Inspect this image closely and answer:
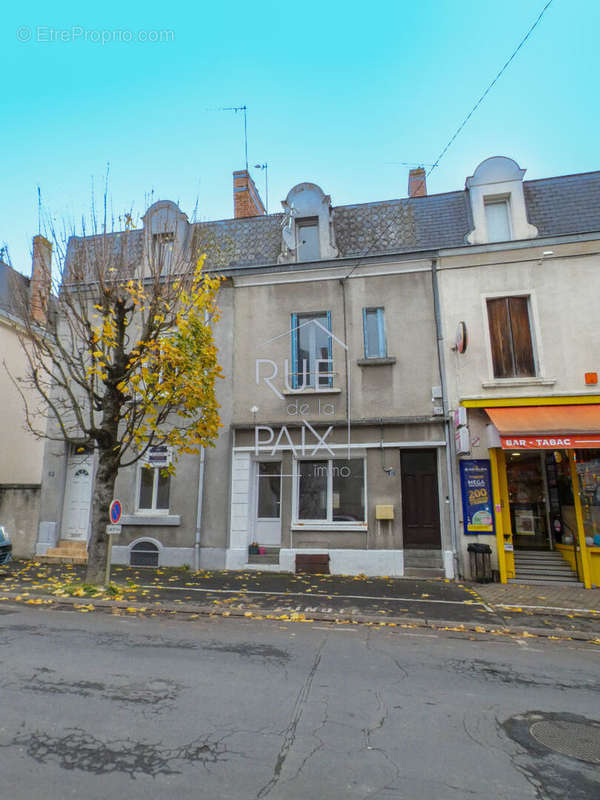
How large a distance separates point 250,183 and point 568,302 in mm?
10298

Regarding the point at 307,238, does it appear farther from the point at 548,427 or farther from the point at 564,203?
the point at 548,427

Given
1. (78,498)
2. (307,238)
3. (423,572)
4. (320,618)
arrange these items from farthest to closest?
(307,238), (78,498), (423,572), (320,618)

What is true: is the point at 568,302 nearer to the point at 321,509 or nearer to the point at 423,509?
the point at 423,509

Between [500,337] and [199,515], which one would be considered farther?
[199,515]

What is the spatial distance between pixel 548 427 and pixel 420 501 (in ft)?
11.1

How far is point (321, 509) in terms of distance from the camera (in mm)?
12352

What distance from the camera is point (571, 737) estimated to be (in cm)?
384

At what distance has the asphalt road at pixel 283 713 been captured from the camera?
3.11 metres

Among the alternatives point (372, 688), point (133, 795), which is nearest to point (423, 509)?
point (372, 688)

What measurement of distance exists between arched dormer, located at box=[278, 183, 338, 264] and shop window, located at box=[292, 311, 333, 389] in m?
1.77

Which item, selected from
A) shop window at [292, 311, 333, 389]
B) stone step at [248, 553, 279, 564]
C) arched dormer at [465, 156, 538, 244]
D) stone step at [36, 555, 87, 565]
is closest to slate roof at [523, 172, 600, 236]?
arched dormer at [465, 156, 538, 244]

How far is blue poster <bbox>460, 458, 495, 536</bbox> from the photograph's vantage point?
11273mm

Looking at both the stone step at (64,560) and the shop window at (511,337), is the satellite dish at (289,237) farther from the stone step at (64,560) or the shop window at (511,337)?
the stone step at (64,560)

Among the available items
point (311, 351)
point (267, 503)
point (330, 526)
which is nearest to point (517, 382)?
point (311, 351)
